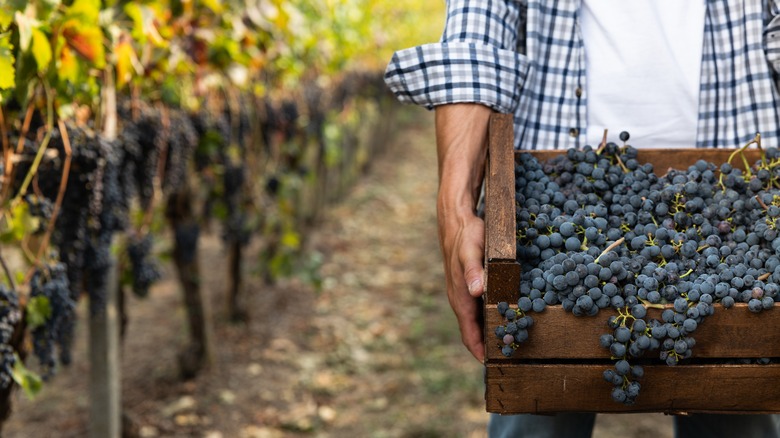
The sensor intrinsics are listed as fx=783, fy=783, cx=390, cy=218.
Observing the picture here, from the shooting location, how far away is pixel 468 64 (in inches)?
69.7

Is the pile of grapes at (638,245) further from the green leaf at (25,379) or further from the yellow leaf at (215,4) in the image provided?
the yellow leaf at (215,4)

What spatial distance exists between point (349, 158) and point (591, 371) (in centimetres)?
817

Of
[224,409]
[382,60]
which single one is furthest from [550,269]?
[382,60]

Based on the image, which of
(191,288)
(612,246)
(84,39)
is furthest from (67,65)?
(191,288)

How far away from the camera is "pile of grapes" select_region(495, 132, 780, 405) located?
1.37 metres

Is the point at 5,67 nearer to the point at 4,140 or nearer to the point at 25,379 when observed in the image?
the point at 4,140

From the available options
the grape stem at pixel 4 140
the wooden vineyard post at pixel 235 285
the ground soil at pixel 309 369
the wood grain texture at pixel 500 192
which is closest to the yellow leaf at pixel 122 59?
the grape stem at pixel 4 140

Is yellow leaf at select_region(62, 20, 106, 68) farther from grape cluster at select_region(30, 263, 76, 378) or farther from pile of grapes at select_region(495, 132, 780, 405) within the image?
pile of grapes at select_region(495, 132, 780, 405)

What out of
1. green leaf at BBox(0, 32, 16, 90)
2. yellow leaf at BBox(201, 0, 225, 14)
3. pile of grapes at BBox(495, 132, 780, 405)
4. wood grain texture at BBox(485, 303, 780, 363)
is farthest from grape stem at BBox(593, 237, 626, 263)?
yellow leaf at BBox(201, 0, 225, 14)

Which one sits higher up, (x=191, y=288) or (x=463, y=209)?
(x=463, y=209)

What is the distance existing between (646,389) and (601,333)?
153 millimetres

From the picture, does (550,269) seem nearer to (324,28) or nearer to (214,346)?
(214,346)

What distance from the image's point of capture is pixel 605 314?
1384 millimetres

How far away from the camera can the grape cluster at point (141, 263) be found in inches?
118
